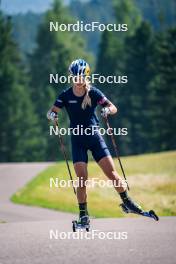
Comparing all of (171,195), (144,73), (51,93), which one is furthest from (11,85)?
(171,195)

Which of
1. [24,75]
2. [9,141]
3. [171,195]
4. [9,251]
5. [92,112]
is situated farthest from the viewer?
[24,75]

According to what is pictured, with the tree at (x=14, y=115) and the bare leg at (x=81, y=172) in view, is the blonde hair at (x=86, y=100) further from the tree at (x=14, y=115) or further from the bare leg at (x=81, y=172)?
the tree at (x=14, y=115)

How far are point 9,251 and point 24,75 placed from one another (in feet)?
226

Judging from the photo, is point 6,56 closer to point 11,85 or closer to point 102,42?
point 11,85

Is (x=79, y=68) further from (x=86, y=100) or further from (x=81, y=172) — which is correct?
(x=81, y=172)

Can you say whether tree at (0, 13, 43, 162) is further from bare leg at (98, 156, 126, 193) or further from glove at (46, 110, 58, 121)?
bare leg at (98, 156, 126, 193)

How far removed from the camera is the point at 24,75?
77.4 m

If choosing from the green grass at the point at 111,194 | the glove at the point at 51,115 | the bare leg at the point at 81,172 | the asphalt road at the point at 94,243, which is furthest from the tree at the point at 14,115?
the bare leg at the point at 81,172

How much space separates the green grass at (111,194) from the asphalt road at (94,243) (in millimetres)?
7929

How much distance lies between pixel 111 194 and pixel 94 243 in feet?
53.0

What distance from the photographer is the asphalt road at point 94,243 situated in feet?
28.4

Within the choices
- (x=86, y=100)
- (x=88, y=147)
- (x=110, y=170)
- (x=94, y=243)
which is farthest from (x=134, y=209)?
(x=86, y=100)

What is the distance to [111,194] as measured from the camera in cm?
2577

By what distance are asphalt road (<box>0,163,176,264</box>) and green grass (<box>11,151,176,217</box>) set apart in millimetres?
7929
